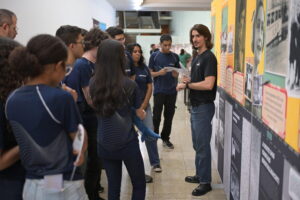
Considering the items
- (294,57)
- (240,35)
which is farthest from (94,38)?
(294,57)

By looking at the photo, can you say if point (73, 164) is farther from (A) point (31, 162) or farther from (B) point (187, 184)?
(B) point (187, 184)

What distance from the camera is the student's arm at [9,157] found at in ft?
4.41

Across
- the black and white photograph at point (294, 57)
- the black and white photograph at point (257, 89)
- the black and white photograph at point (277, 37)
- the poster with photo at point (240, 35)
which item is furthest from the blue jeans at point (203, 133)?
the black and white photograph at point (294, 57)

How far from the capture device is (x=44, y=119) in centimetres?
127

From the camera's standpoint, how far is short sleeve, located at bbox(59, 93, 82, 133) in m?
1.30

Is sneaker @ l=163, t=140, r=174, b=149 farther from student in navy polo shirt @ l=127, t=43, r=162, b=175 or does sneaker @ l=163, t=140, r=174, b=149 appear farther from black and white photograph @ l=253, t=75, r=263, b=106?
black and white photograph @ l=253, t=75, r=263, b=106

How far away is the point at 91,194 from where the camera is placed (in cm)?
266

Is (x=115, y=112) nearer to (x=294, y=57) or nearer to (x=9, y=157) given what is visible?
(x=9, y=157)

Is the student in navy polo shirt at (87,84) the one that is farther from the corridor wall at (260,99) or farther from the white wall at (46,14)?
the corridor wall at (260,99)

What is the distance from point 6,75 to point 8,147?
317mm

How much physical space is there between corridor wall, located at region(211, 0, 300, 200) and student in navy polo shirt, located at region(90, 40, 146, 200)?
74 cm

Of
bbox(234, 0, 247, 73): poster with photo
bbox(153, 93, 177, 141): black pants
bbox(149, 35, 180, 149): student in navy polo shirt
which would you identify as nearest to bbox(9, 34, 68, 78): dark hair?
bbox(234, 0, 247, 73): poster with photo

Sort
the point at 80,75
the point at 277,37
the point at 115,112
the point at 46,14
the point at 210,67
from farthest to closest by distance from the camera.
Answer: the point at 46,14
the point at 210,67
the point at 80,75
the point at 115,112
the point at 277,37

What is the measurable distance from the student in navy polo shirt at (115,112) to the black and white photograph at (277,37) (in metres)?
0.83
